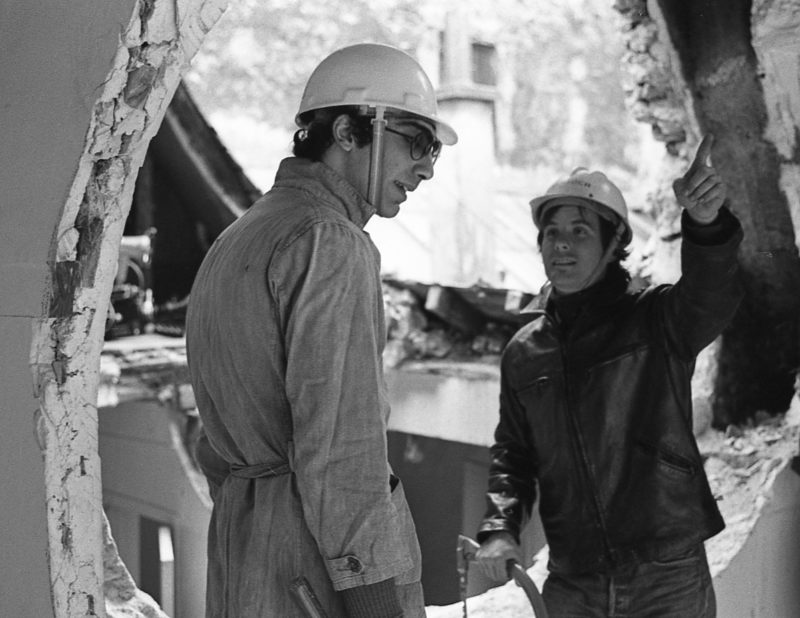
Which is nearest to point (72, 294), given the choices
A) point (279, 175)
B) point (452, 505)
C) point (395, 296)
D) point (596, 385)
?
point (279, 175)

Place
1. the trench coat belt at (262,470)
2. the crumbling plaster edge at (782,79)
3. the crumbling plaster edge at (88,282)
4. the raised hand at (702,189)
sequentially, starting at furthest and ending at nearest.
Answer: the crumbling plaster edge at (782,79)
the raised hand at (702,189)
the crumbling plaster edge at (88,282)
the trench coat belt at (262,470)

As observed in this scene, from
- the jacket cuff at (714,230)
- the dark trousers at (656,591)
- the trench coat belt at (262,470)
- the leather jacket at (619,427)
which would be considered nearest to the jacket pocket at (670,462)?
the leather jacket at (619,427)

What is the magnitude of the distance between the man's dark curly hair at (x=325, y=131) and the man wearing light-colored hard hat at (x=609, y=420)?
0.84 meters

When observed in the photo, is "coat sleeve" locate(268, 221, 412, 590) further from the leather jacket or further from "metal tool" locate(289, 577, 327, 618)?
the leather jacket

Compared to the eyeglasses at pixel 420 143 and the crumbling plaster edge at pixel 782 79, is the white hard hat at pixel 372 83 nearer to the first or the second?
the eyeglasses at pixel 420 143

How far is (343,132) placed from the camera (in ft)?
5.76

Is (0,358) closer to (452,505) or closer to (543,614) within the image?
(543,614)

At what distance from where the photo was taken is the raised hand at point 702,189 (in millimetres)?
2176

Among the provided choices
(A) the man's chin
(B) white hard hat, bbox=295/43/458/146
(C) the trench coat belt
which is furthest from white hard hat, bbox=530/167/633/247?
(C) the trench coat belt

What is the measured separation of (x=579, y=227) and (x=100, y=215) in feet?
4.33

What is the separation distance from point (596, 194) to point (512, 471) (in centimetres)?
79

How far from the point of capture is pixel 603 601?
241 cm

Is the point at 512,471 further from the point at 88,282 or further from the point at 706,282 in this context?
the point at 88,282

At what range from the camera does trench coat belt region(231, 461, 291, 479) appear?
1.66 meters
